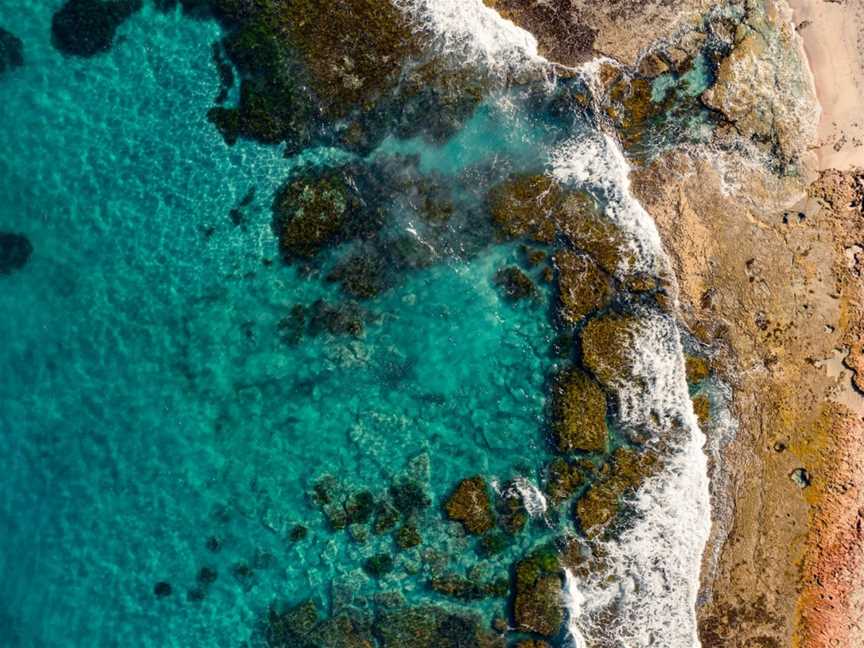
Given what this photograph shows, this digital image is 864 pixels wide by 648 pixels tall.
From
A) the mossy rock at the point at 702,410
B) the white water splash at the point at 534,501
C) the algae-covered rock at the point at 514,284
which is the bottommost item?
the white water splash at the point at 534,501

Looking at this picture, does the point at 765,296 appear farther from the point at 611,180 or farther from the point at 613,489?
the point at 613,489

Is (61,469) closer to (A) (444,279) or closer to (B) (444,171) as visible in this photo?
(A) (444,279)

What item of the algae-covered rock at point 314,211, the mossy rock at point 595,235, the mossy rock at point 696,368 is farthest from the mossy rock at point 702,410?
the algae-covered rock at point 314,211

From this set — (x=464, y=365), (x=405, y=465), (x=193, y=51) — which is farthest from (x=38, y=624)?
(x=193, y=51)

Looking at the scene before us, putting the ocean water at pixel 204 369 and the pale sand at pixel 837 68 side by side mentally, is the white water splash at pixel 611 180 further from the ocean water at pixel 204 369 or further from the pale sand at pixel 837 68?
the pale sand at pixel 837 68

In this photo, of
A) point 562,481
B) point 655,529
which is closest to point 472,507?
point 562,481

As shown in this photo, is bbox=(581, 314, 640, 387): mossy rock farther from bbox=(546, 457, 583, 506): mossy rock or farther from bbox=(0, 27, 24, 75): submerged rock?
bbox=(0, 27, 24, 75): submerged rock
